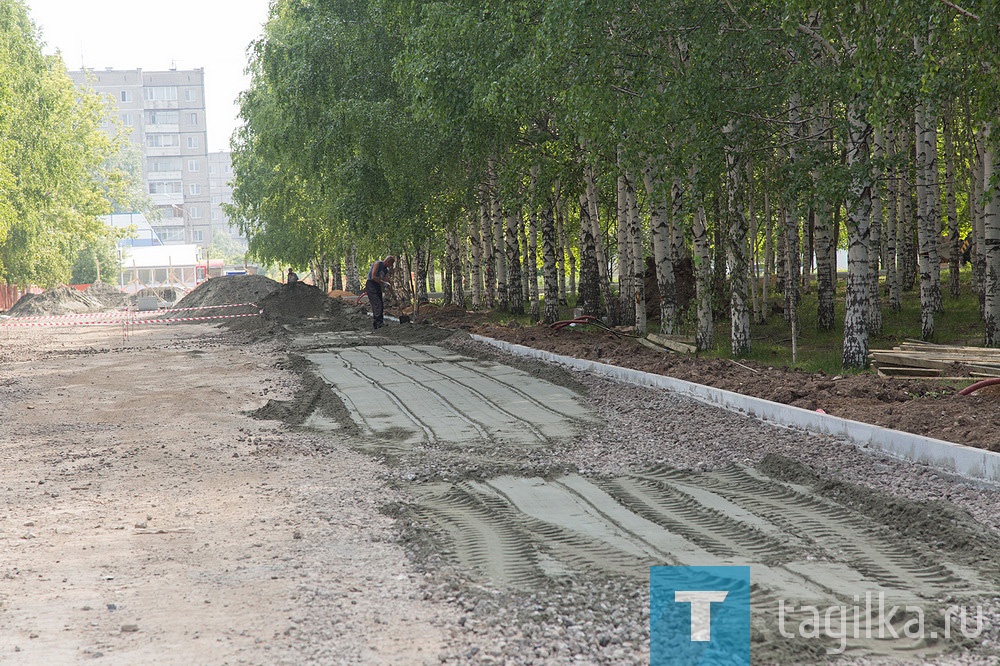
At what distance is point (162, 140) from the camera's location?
5556 inches

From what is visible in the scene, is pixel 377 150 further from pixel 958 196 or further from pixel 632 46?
pixel 958 196

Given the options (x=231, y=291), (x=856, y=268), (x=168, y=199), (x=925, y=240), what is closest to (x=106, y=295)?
(x=231, y=291)

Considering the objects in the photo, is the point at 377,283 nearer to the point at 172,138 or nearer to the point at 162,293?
the point at 162,293

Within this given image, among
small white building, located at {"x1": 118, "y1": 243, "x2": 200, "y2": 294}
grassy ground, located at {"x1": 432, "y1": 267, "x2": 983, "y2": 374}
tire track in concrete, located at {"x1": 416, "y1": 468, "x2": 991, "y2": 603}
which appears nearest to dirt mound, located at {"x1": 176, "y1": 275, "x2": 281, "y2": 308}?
grassy ground, located at {"x1": 432, "y1": 267, "x2": 983, "y2": 374}

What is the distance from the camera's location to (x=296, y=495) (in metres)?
7.71

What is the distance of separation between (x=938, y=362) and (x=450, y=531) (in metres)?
7.83

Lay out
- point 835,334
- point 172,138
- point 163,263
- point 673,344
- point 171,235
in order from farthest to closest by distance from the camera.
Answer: point 172,138
point 171,235
point 163,263
point 835,334
point 673,344

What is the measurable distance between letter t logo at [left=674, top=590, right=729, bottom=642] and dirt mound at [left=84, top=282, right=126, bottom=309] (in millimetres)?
59715

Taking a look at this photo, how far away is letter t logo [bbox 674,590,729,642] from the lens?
4.56 m

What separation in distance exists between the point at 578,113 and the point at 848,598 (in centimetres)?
1120

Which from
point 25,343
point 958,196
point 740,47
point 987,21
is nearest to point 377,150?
point 740,47

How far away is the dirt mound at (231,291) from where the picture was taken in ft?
144

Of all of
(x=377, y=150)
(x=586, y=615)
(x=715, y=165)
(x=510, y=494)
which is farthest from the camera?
(x=377, y=150)

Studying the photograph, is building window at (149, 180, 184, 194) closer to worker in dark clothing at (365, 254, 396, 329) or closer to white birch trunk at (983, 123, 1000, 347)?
worker in dark clothing at (365, 254, 396, 329)
